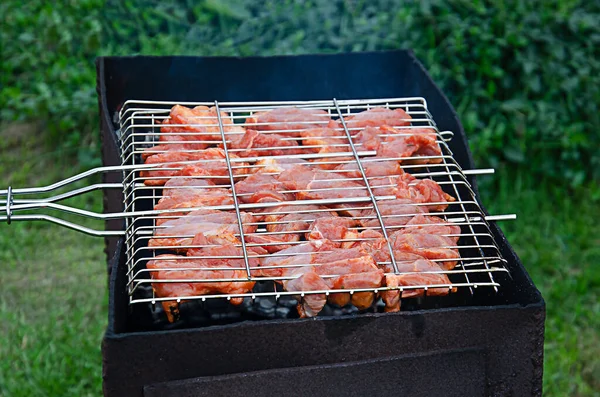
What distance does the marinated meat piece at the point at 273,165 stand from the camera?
254 centimetres

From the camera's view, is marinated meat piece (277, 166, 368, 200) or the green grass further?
the green grass

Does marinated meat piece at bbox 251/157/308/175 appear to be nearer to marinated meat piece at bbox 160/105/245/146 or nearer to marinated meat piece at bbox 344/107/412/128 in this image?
marinated meat piece at bbox 160/105/245/146

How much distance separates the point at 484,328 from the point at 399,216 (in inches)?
20.1

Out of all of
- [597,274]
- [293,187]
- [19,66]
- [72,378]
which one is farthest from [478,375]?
[19,66]

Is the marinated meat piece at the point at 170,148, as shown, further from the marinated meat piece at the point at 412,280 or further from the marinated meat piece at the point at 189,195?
the marinated meat piece at the point at 412,280

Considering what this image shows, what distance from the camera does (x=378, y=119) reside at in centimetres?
284

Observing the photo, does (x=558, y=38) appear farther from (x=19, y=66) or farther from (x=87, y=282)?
(x=19, y=66)

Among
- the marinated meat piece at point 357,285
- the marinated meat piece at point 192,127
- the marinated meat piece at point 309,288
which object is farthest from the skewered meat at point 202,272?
the marinated meat piece at point 192,127

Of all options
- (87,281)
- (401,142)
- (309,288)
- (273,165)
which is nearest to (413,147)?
(401,142)

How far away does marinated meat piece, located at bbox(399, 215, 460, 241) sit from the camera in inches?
87.5

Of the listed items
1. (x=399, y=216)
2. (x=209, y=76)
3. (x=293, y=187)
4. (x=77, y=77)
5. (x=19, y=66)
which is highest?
(x=19, y=66)

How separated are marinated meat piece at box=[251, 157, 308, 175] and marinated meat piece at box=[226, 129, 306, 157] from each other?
0.06 meters

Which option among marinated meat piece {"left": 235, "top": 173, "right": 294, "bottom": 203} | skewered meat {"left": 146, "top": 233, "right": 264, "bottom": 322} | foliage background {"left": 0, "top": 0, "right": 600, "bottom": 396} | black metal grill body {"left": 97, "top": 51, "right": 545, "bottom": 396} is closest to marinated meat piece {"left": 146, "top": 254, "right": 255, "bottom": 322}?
skewered meat {"left": 146, "top": 233, "right": 264, "bottom": 322}

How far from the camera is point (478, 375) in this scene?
196 centimetres
